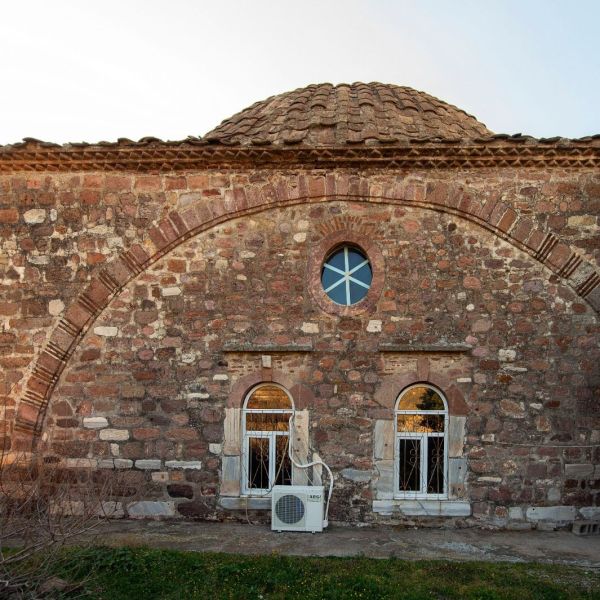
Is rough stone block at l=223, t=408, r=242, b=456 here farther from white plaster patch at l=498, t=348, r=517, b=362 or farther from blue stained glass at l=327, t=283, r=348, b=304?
white plaster patch at l=498, t=348, r=517, b=362

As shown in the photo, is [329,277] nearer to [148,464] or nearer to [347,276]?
[347,276]

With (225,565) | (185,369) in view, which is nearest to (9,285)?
(185,369)

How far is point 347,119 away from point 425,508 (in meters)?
5.71

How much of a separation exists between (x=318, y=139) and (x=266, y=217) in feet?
4.61

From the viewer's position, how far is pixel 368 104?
9586 mm

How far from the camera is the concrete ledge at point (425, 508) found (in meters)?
7.65

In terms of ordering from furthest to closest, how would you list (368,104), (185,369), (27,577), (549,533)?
1. (368,104)
2. (185,369)
3. (549,533)
4. (27,577)

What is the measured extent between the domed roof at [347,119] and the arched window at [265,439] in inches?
138

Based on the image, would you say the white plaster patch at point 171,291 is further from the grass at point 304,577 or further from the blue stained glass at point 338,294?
the grass at point 304,577

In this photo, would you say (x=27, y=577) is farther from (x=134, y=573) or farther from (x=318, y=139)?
(x=318, y=139)

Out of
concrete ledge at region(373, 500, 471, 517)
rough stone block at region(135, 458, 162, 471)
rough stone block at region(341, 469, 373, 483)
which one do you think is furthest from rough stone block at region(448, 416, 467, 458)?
rough stone block at region(135, 458, 162, 471)

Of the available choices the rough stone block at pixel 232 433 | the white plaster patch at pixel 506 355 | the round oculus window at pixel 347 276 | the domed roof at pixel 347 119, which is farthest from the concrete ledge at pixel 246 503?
the domed roof at pixel 347 119

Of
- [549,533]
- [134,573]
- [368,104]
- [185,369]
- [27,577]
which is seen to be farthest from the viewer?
[368,104]

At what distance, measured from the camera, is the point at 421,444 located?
7848 mm
